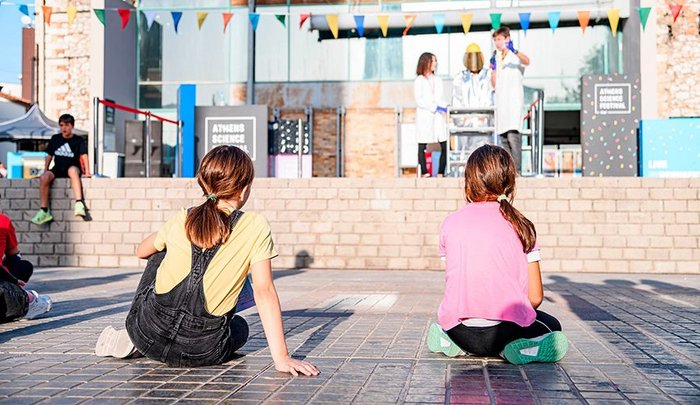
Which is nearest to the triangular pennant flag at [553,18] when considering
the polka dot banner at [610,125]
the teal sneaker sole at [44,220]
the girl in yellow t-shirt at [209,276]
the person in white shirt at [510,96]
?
the polka dot banner at [610,125]

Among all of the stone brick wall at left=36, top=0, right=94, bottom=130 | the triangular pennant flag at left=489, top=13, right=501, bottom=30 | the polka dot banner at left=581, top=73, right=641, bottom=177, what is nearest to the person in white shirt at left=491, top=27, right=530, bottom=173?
the polka dot banner at left=581, top=73, right=641, bottom=177

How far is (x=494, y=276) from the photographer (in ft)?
13.9

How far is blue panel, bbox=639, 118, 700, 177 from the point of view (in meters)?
15.9

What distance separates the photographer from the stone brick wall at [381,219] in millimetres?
11680

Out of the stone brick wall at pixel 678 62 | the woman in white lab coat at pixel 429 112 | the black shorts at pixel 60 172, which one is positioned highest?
the stone brick wall at pixel 678 62

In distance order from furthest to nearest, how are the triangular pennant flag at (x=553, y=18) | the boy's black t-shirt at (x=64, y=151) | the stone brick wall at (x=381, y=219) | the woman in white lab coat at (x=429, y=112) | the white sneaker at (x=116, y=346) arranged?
1. the triangular pennant flag at (x=553, y=18)
2. the woman in white lab coat at (x=429, y=112)
3. the boy's black t-shirt at (x=64, y=151)
4. the stone brick wall at (x=381, y=219)
5. the white sneaker at (x=116, y=346)

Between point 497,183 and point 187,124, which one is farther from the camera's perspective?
point 187,124

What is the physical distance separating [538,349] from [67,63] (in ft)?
69.5

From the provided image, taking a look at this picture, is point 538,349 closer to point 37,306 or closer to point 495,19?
point 37,306

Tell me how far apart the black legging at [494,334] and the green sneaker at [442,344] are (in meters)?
0.09

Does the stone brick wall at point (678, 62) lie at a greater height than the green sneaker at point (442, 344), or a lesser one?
greater

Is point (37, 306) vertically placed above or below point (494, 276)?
below

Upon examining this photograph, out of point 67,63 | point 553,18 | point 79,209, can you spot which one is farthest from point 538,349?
point 67,63

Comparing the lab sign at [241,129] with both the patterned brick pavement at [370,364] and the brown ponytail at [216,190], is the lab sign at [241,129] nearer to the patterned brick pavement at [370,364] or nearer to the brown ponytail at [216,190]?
the patterned brick pavement at [370,364]
